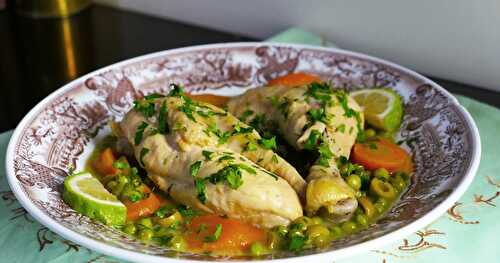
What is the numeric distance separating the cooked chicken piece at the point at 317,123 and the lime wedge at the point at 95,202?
0.73m

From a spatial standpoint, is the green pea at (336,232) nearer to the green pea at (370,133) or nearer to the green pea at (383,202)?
the green pea at (383,202)

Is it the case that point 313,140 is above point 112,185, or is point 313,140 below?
above

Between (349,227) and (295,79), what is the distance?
1.24 m

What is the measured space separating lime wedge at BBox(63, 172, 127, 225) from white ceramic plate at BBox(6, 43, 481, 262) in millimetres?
38

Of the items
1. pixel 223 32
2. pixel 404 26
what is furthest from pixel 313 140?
pixel 223 32

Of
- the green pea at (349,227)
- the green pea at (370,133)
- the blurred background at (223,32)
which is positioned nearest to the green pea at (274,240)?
the green pea at (349,227)

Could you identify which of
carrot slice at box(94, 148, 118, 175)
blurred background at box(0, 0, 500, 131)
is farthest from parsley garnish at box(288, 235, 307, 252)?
blurred background at box(0, 0, 500, 131)

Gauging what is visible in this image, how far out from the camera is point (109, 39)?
4.71m

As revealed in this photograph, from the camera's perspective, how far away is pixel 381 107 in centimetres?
321

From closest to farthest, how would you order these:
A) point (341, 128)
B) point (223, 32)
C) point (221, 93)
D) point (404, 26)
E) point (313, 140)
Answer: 1. point (313, 140)
2. point (341, 128)
3. point (221, 93)
4. point (404, 26)
5. point (223, 32)

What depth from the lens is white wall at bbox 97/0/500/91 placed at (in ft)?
12.0

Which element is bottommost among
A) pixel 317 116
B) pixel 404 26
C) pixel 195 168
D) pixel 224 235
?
pixel 224 235

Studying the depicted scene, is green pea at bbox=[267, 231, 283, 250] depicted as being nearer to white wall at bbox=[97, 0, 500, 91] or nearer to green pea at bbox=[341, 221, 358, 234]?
green pea at bbox=[341, 221, 358, 234]

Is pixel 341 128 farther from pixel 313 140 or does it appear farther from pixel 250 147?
pixel 250 147
